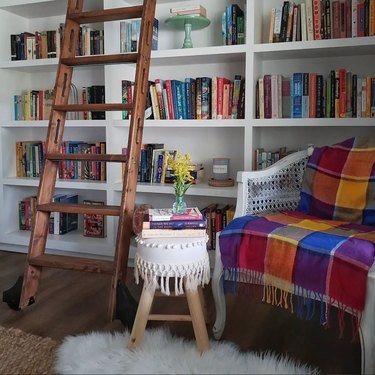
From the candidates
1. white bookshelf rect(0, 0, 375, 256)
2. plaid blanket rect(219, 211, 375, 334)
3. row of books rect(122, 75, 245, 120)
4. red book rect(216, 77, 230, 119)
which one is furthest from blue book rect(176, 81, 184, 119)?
plaid blanket rect(219, 211, 375, 334)

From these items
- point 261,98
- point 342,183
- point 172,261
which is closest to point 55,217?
point 261,98

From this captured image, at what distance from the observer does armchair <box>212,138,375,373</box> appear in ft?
4.31

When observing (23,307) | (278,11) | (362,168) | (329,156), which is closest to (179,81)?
(278,11)

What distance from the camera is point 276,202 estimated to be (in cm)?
198

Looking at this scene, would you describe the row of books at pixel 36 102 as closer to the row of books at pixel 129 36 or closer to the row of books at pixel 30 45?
the row of books at pixel 30 45

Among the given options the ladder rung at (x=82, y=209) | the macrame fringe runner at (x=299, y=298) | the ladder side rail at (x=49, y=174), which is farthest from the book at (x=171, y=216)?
the ladder side rail at (x=49, y=174)

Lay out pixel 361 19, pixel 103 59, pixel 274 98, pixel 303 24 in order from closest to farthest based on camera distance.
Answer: pixel 103 59, pixel 361 19, pixel 303 24, pixel 274 98

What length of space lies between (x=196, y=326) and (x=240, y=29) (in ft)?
5.41

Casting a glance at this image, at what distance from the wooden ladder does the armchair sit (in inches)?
19.1

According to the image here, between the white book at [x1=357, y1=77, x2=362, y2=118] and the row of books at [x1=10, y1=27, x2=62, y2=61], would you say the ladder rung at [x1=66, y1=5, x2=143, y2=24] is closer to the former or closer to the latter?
the row of books at [x1=10, y1=27, x2=62, y2=61]

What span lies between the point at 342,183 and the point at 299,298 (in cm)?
57

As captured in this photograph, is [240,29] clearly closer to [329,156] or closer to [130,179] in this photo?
[329,156]

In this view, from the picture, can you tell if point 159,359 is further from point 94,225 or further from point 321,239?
point 94,225

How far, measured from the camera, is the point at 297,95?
7.75 ft
